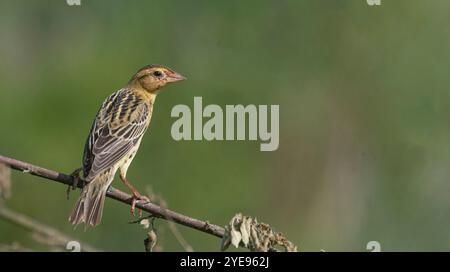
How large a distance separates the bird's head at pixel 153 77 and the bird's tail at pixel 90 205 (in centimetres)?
149

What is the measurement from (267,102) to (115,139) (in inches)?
134

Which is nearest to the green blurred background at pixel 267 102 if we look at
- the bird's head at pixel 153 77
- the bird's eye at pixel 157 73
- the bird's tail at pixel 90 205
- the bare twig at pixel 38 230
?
the bird's head at pixel 153 77

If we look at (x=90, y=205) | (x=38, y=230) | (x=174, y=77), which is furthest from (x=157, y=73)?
(x=38, y=230)

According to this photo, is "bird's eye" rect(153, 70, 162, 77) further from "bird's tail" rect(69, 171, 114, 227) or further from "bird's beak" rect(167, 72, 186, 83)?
"bird's tail" rect(69, 171, 114, 227)

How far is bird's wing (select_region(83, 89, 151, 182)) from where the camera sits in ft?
20.4

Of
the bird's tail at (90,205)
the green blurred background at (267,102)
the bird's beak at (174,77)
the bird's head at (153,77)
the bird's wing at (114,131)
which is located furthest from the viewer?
the green blurred background at (267,102)

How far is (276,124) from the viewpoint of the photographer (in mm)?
9570

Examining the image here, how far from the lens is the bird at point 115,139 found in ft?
19.5

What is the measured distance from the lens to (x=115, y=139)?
6.54 metres

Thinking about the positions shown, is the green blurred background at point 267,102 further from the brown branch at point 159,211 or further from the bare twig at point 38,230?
the bare twig at point 38,230

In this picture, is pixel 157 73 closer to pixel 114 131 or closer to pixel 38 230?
pixel 114 131

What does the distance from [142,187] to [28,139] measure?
155cm

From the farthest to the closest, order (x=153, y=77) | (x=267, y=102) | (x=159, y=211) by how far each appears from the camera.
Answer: (x=267, y=102)
(x=153, y=77)
(x=159, y=211)
